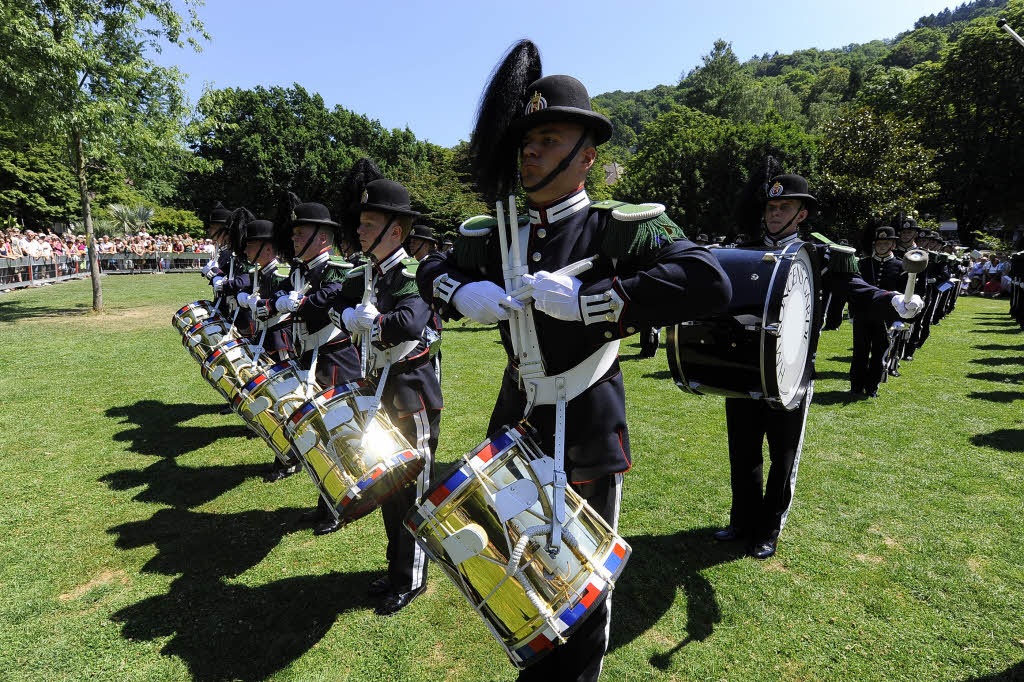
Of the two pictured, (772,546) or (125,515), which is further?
(125,515)

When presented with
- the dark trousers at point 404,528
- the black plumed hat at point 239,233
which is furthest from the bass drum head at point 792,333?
the black plumed hat at point 239,233

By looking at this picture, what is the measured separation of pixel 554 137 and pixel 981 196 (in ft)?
147

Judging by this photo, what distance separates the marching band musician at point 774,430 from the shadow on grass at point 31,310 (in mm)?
17716

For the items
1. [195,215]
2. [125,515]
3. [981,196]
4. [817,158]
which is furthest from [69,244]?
[981,196]

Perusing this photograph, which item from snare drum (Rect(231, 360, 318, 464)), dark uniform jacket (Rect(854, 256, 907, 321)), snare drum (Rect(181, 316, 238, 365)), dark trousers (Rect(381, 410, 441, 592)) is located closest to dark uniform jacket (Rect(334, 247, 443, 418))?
dark trousers (Rect(381, 410, 441, 592))

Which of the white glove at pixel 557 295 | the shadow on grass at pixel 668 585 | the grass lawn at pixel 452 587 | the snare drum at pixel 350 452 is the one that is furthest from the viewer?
the shadow on grass at pixel 668 585

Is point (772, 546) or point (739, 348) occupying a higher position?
point (739, 348)

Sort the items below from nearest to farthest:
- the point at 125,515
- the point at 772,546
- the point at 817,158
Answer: the point at 772,546, the point at 125,515, the point at 817,158

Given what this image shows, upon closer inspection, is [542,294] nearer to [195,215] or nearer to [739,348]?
[739,348]

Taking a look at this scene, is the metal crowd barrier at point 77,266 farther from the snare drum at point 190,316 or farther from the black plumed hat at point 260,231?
the black plumed hat at point 260,231

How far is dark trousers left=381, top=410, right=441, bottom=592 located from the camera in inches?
137

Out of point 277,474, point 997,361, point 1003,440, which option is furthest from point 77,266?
point 997,361

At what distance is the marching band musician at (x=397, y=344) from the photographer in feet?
11.3

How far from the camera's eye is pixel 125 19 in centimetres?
1428
